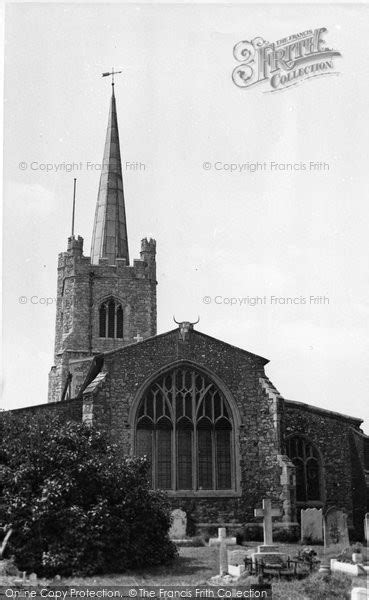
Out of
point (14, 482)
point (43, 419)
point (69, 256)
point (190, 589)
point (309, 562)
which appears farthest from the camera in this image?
point (69, 256)

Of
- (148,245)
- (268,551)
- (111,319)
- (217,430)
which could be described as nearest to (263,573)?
(268,551)

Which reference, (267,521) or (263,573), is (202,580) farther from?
(267,521)

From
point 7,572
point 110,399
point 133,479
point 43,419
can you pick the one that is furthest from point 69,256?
point 7,572

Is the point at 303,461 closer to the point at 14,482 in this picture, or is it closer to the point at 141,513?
the point at 141,513

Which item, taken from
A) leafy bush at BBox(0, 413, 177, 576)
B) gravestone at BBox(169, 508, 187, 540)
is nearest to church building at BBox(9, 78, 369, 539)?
gravestone at BBox(169, 508, 187, 540)

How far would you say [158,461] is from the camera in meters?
25.1

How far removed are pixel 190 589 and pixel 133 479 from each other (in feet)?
16.2

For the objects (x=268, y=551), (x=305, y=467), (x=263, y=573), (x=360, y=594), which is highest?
(x=305, y=467)

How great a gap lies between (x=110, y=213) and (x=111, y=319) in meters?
7.07

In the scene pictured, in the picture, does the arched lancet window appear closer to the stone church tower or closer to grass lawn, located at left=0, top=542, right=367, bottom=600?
the stone church tower

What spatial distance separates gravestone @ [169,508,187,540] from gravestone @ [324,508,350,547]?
457 cm

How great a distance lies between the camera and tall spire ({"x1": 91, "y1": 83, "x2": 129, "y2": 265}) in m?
45.0

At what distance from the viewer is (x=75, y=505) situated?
17.9 m

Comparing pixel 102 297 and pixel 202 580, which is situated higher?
pixel 102 297
